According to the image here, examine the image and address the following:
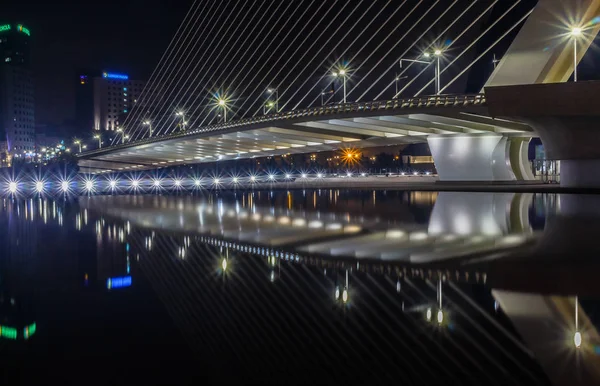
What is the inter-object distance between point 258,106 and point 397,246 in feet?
104

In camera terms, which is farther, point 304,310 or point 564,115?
point 564,115

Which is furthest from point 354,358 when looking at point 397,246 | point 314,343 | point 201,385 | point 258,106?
point 258,106

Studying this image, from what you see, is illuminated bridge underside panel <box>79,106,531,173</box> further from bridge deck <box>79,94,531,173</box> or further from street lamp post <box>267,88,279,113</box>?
street lamp post <box>267,88,279,113</box>

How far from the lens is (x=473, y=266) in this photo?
660cm

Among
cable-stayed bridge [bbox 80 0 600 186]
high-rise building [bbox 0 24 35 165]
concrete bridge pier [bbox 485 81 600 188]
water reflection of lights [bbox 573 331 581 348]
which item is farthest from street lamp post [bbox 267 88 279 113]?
high-rise building [bbox 0 24 35 165]

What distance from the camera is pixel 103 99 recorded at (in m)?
108

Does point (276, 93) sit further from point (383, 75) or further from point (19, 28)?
point (19, 28)

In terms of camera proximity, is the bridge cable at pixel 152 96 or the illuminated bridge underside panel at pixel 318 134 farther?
the bridge cable at pixel 152 96

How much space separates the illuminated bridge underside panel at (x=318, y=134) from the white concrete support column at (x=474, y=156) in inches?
28.2

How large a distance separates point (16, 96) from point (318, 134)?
369ft

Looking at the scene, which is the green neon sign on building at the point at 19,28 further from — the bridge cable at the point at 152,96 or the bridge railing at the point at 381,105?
the bridge railing at the point at 381,105

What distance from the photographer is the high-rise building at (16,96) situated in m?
120

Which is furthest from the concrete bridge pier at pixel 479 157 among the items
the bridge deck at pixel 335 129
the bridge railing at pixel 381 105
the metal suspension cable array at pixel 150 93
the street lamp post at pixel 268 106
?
the metal suspension cable array at pixel 150 93

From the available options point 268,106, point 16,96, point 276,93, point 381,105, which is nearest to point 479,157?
point 381,105
